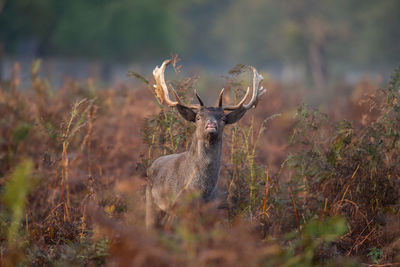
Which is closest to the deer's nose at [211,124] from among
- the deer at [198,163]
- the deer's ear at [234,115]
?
the deer at [198,163]

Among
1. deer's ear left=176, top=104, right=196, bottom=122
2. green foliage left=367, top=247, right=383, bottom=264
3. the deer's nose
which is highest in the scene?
deer's ear left=176, top=104, right=196, bottom=122

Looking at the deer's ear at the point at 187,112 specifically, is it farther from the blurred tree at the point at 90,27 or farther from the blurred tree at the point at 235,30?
the blurred tree at the point at 90,27

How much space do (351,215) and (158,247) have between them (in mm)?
3731

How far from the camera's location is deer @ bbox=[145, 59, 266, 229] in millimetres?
5633

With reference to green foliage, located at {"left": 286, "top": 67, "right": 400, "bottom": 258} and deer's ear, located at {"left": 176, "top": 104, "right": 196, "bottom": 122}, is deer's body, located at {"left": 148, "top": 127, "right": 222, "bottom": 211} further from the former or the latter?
green foliage, located at {"left": 286, "top": 67, "right": 400, "bottom": 258}

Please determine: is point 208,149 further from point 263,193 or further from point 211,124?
point 263,193

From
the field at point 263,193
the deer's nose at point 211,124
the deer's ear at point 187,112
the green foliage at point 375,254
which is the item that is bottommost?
the green foliage at point 375,254

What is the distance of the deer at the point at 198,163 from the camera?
5633mm

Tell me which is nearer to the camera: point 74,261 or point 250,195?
point 74,261

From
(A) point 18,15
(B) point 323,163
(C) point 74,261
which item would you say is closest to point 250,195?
(B) point 323,163

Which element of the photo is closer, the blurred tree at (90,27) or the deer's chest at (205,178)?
the deer's chest at (205,178)

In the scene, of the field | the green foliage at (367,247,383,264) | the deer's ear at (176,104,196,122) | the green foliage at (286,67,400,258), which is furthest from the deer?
the green foliage at (367,247,383,264)

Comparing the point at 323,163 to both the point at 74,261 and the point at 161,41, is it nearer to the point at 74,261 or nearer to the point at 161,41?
the point at 74,261

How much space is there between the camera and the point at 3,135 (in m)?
9.62
